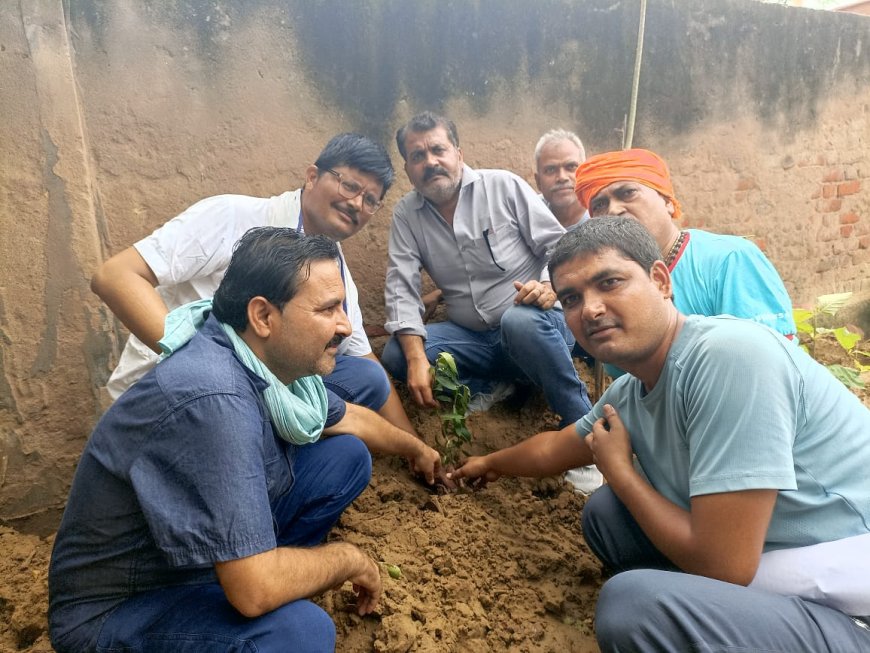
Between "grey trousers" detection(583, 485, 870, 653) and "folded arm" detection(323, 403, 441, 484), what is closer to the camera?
"grey trousers" detection(583, 485, 870, 653)

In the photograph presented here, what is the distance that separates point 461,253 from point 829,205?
398cm

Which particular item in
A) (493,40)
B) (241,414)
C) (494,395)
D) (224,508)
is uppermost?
(493,40)

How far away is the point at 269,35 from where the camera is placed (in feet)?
10.7

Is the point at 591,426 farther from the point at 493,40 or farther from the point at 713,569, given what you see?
the point at 493,40

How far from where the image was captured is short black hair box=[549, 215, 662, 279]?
1880 mm

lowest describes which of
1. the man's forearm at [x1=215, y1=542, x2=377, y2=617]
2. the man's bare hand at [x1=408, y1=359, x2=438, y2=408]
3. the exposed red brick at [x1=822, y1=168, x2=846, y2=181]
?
the man's bare hand at [x1=408, y1=359, x2=438, y2=408]

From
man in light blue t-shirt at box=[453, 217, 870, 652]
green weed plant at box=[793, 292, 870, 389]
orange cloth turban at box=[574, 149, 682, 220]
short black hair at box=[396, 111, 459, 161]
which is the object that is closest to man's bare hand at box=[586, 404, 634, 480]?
man in light blue t-shirt at box=[453, 217, 870, 652]

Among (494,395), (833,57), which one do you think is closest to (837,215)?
(833,57)

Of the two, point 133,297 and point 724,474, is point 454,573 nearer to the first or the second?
point 724,474

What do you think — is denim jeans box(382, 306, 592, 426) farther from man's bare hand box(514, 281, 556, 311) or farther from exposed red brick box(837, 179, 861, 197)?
exposed red brick box(837, 179, 861, 197)

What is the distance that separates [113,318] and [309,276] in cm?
148

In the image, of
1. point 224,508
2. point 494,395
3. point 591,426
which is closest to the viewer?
point 224,508

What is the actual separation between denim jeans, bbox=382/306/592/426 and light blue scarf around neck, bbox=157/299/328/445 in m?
1.26

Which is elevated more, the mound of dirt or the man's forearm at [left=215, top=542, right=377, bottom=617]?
the man's forearm at [left=215, top=542, right=377, bottom=617]
